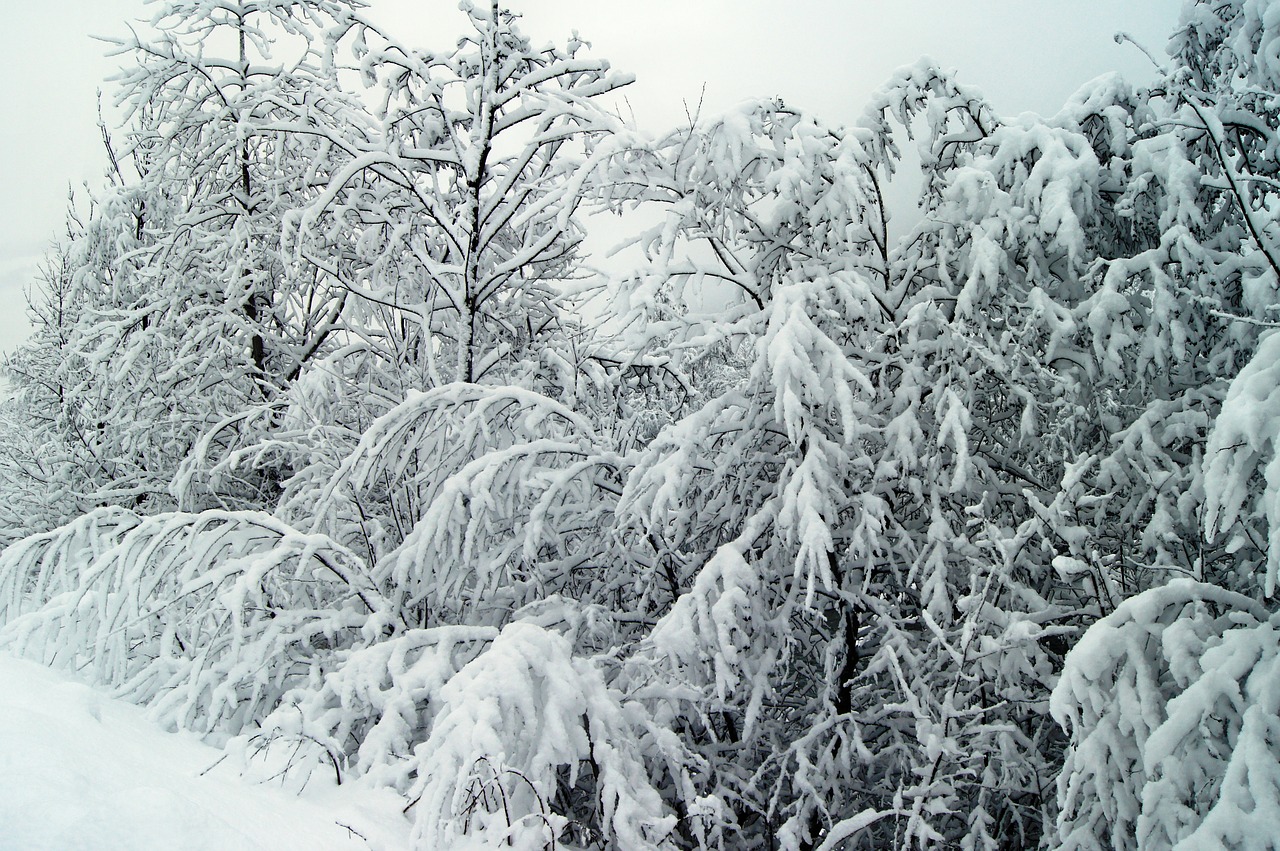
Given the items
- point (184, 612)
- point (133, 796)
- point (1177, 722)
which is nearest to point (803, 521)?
point (1177, 722)

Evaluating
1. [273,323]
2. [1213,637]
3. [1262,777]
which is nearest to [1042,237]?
[1213,637]

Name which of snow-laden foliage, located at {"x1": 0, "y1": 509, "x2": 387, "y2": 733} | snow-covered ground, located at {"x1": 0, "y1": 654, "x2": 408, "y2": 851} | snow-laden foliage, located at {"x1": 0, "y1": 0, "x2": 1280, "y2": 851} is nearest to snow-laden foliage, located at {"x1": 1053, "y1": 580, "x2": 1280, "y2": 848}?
snow-laden foliage, located at {"x1": 0, "y1": 0, "x2": 1280, "y2": 851}

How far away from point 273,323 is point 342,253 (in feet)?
7.53

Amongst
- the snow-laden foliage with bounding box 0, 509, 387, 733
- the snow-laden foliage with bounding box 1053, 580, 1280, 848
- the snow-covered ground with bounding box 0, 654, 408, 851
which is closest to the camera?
the snow-covered ground with bounding box 0, 654, 408, 851

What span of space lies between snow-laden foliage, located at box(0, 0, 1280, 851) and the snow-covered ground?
18cm

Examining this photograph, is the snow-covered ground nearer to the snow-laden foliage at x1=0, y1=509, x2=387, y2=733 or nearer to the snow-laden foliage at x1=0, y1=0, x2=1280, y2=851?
the snow-laden foliage at x1=0, y1=0, x2=1280, y2=851

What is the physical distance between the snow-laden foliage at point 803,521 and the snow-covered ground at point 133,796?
183 mm

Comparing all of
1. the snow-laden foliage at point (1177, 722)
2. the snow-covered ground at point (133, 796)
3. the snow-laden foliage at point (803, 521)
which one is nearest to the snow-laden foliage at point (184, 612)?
the snow-laden foliage at point (803, 521)

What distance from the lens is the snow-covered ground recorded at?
132 centimetres

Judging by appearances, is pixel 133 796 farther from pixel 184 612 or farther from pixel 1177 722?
pixel 1177 722

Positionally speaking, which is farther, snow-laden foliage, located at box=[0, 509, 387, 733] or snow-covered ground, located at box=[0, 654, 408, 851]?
snow-laden foliage, located at box=[0, 509, 387, 733]

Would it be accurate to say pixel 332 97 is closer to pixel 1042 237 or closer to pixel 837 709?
pixel 1042 237

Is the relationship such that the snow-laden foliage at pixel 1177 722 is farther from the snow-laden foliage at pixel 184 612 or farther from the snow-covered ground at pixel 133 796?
the snow-laden foliage at pixel 184 612

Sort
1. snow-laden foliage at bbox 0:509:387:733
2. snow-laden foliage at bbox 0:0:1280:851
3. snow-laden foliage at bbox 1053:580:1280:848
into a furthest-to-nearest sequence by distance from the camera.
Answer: snow-laden foliage at bbox 0:509:387:733
snow-laden foliage at bbox 0:0:1280:851
snow-laden foliage at bbox 1053:580:1280:848
